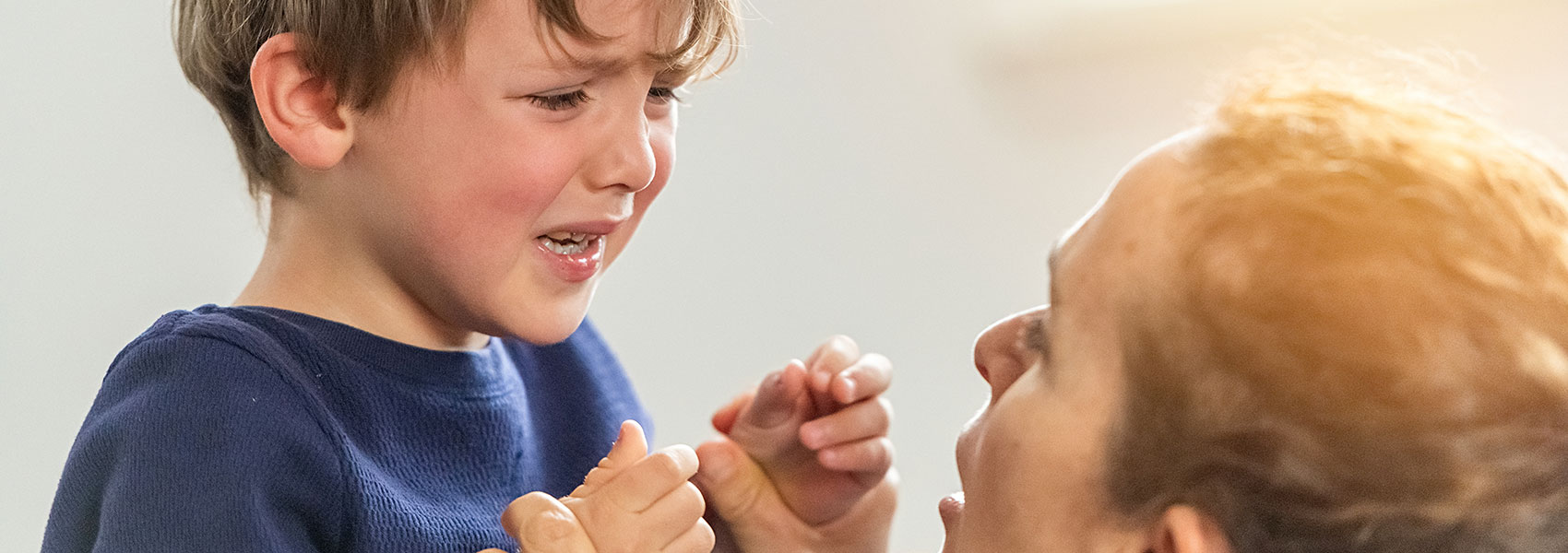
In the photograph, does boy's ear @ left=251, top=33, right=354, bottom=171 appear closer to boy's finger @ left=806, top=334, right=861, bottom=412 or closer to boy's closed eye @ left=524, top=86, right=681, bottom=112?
boy's closed eye @ left=524, top=86, right=681, bottom=112

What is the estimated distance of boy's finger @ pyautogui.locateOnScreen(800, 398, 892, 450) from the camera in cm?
89

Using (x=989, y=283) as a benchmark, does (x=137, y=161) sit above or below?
above

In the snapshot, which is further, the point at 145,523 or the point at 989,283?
the point at 989,283

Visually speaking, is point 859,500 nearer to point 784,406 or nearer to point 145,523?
point 784,406

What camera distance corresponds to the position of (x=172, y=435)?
642mm

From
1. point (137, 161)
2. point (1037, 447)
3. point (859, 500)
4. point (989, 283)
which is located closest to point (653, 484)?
point (1037, 447)

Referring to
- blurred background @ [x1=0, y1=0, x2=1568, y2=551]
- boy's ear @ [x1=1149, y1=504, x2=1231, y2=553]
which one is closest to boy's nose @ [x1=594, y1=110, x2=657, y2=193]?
boy's ear @ [x1=1149, y1=504, x2=1231, y2=553]

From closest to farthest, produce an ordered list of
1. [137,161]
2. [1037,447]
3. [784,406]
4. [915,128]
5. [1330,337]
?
[1330,337], [1037,447], [784,406], [137,161], [915,128]

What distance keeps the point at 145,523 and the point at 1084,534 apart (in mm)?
437

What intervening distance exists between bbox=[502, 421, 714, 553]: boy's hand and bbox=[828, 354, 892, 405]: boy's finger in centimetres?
21

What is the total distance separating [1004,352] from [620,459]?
21cm

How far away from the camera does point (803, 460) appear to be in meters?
0.94

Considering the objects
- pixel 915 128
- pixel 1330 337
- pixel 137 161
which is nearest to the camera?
pixel 1330 337

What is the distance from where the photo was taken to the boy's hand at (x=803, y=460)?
2.99 feet
